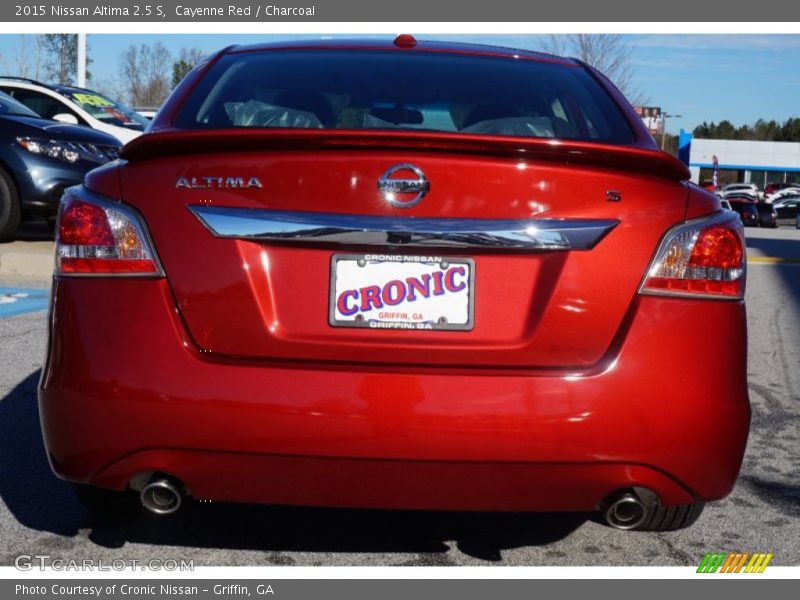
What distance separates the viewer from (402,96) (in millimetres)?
3479

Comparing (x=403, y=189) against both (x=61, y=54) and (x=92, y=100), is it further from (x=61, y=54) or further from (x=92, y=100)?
(x=61, y=54)

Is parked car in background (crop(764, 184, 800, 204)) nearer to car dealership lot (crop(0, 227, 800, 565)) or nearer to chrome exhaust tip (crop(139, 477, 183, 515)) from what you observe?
car dealership lot (crop(0, 227, 800, 565))

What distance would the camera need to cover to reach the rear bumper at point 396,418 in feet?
8.61

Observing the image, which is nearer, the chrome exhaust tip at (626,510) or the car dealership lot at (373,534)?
the chrome exhaust tip at (626,510)

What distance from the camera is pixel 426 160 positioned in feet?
8.93

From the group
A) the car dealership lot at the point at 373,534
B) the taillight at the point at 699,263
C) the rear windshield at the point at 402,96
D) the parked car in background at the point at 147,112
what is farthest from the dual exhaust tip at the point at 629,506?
the parked car in background at the point at 147,112

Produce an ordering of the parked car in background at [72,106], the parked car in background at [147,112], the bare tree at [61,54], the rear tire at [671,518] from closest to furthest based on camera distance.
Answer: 1. the rear tire at [671,518]
2. the parked car in background at [72,106]
3. the parked car in background at [147,112]
4. the bare tree at [61,54]

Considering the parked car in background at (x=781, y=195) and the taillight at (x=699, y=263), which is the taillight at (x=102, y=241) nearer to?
the taillight at (x=699, y=263)

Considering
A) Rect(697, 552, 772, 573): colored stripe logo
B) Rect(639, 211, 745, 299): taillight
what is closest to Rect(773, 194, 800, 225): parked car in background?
Rect(697, 552, 772, 573): colored stripe logo

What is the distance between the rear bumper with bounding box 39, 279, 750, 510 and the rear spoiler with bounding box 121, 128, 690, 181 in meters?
0.36

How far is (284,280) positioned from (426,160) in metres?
0.45

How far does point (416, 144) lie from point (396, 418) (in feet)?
2.20

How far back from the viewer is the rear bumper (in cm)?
262

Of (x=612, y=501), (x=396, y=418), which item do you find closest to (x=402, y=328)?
(x=396, y=418)
